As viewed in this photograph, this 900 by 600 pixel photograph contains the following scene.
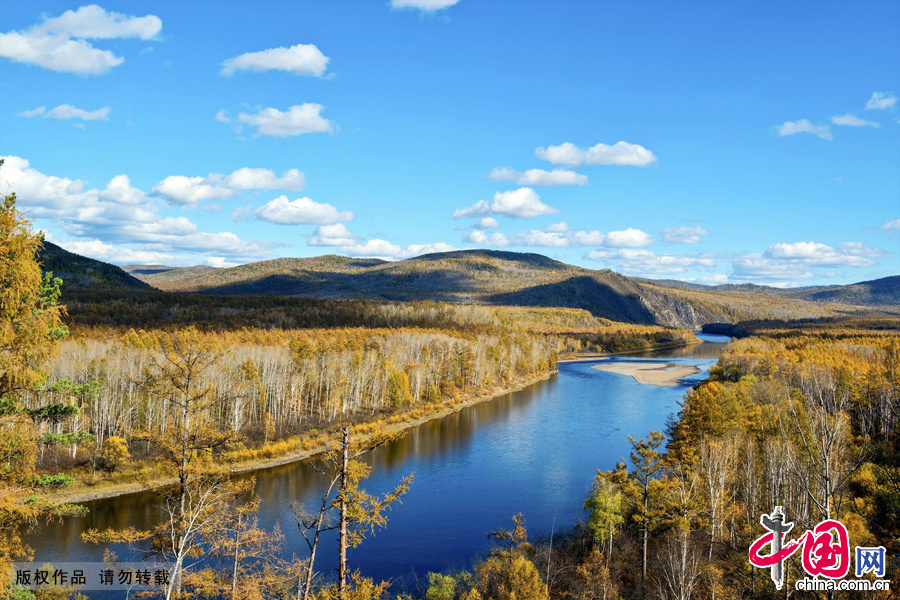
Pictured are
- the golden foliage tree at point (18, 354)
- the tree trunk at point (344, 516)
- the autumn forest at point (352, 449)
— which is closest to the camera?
the golden foliage tree at point (18, 354)

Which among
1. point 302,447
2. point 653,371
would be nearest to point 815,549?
point 302,447

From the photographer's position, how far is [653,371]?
106 m

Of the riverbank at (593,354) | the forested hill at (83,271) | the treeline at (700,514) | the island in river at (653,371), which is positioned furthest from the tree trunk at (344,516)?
the forested hill at (83,271)

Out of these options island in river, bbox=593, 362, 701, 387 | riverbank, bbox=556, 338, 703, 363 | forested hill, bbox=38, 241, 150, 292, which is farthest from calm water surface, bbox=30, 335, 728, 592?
forested hill, bbox=38, 241, 150, 292

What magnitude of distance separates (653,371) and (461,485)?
7408cm

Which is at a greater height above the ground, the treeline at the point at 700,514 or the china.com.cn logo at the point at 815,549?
the china.com.cn logo at the point at 815,549

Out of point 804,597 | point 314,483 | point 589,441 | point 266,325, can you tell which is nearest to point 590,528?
point 804,597

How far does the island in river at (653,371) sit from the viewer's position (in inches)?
3728

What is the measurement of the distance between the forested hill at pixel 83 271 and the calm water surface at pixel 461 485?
381 feet

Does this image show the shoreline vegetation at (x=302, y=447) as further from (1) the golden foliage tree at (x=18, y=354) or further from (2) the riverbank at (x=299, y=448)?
(1) the golden foliage tree at (x=18, y=354)

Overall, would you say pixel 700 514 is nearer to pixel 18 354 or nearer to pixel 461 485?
pixel 461 485

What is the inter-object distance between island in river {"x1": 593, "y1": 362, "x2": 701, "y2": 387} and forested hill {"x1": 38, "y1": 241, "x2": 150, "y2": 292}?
116m

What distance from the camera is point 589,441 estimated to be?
53.3 metres

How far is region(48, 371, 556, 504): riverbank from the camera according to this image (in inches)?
1487
